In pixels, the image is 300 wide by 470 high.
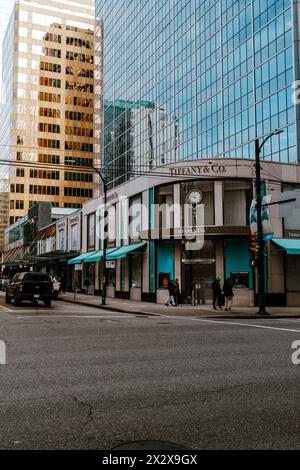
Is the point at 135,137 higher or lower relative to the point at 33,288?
higher

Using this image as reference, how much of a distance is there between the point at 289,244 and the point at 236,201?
160 inches

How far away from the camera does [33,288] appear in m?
26.6

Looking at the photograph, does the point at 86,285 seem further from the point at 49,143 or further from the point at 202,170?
the point at 49,143

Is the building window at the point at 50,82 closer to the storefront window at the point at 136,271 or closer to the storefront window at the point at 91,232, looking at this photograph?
the storefront window at the point at 91,232

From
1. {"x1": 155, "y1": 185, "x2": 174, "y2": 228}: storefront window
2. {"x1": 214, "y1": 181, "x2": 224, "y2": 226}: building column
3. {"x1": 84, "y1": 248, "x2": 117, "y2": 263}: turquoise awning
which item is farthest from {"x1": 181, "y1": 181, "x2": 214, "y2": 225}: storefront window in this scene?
{"x1": 84, "y1": 248, "x2": 117, "y2": 263}: turquoise awning

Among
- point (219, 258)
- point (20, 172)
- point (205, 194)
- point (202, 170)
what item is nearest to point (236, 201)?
point (205, 194)

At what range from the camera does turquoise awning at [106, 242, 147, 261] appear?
103 ft

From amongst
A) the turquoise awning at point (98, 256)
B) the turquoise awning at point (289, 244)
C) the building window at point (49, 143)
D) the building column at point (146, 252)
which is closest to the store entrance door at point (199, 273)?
the building column at point (146, 252)

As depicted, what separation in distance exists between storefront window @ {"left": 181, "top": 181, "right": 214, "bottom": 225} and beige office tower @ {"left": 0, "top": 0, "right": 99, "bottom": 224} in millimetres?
89604

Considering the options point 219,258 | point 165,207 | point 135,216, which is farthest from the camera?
point 135,216

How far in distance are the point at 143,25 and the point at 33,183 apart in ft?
160

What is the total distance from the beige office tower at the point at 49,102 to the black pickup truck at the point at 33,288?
9021 cm

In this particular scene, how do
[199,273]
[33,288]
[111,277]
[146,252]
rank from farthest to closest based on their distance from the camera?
1. [111,277]
2. [146,252]
3. [199,273]
4. [33,288]

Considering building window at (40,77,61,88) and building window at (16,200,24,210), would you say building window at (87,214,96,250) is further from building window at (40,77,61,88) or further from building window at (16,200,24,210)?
building window at (40,77,61,88)
